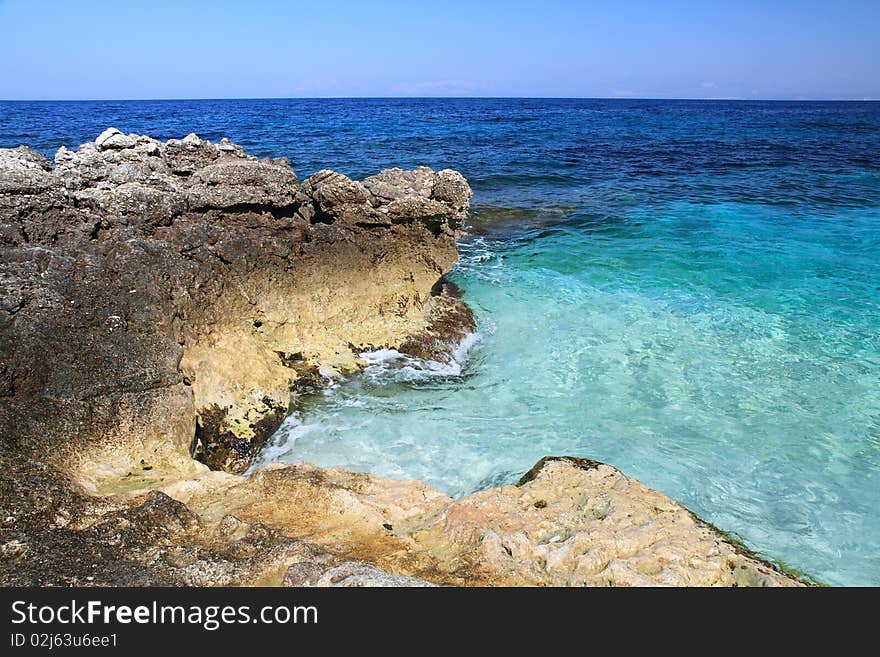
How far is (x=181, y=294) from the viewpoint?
6180 mm

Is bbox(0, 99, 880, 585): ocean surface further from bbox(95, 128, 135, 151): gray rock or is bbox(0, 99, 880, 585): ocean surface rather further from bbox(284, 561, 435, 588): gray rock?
bbox(95, 128, 135, 151): gray rock

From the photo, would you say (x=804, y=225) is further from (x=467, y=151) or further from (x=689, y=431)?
(x=467, y=151)

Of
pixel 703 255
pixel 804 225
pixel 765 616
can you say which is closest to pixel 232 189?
pixel 765 616

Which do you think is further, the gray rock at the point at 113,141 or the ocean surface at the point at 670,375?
the gray rock at the point at 113,141

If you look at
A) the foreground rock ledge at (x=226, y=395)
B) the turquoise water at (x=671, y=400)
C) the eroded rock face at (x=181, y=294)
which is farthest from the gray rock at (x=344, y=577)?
the turquoise water at (x=671, y=400)

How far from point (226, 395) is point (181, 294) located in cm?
120

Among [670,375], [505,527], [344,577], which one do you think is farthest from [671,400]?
[344,577]

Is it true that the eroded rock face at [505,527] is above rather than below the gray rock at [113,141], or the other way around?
below

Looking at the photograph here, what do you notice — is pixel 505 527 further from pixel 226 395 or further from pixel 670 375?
pixel 670 375

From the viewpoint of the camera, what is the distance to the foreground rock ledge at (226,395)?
127 inches

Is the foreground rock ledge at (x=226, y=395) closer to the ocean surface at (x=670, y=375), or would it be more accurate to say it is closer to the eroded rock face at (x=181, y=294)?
the eroded rock face at (x=181, y=294)

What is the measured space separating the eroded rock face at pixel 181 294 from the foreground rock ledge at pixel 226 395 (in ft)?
0.07

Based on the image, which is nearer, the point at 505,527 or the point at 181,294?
the point at 505,527

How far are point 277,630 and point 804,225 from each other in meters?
18.3
